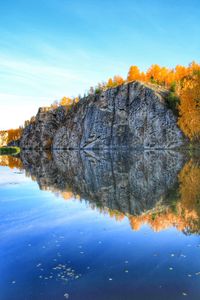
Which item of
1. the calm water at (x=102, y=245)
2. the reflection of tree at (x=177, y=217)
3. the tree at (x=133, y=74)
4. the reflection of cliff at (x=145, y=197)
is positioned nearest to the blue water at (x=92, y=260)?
the calm water at (x=102, y=245)

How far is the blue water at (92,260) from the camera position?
696cm

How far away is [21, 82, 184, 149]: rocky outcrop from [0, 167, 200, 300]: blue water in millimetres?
70319

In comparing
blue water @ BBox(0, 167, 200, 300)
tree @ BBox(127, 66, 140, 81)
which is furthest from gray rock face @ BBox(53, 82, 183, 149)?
blue water @ BBox(0, 167, 200, 300)

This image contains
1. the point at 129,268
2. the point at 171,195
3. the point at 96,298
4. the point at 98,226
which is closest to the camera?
the point at 96,298

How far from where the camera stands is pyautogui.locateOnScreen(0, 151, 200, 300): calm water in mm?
7102

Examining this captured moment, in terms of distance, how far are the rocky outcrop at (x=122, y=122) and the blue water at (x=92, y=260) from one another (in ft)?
231

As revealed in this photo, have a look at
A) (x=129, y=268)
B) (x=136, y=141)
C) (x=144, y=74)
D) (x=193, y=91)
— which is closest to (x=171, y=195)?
(x=129, y=268)

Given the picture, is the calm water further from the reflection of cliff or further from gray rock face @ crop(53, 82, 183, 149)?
gray rock face @ crop(53, 82, 183, 149)

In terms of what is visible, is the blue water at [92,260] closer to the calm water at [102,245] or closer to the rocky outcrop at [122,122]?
the calm water at [102,245]

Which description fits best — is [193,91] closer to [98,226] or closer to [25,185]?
[25,185]

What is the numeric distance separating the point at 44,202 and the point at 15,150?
11155 centimetres

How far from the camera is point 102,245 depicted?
9.99 metres

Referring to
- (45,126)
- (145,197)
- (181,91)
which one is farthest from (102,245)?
(45,126)

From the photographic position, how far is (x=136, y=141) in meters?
91.0
